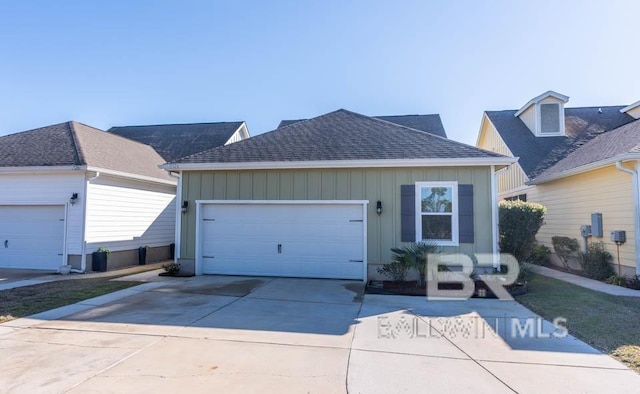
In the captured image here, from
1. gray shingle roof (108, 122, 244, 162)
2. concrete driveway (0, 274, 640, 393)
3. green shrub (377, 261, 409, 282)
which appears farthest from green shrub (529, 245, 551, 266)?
gray shingle roof (108, 122, 244, 162)


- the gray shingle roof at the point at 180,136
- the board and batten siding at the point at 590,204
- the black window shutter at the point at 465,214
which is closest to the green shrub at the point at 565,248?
the board and batten siding at the point at 590,204

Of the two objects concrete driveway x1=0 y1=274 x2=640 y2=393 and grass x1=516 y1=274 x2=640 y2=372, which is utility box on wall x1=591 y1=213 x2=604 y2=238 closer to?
grass x1=516 y1=274 x2=640 y2=372

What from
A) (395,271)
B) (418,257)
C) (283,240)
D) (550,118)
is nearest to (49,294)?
(283,240)

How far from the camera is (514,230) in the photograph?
29.1ft

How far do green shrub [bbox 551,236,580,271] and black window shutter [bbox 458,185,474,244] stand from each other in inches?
170

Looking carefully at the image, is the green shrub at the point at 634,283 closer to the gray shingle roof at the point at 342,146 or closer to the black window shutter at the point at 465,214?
the black window shutter at the point at 465,214

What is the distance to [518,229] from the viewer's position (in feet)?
29.0

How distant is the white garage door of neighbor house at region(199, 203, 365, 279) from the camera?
9.11 m

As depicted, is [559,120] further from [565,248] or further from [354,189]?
[354,189]

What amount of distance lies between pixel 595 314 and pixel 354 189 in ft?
17.3

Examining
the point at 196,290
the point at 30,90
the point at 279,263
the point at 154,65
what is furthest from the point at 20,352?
the point at 30,90

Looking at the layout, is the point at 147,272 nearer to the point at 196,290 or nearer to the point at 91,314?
the point at 196,290

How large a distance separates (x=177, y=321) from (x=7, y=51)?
1176 cm

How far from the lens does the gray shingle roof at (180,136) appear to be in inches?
717
